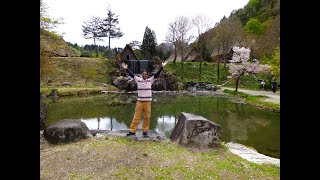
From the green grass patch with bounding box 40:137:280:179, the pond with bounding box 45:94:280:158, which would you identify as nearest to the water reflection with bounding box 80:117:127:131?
the pond with bounding box 45:94:280:158

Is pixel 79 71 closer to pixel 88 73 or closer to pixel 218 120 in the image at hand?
pixel 88 73

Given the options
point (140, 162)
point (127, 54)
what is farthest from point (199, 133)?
point (127, 54)

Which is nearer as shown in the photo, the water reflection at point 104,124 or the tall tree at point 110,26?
the water reflection at point 104,124

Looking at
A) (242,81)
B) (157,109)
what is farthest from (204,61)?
(157,109)

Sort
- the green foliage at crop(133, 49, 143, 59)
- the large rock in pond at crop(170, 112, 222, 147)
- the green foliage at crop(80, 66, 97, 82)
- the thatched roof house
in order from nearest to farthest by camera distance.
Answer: the large rock in pond at crop(170, 112, 222, 147) → the green foliage at crop(80, 66, 97, 82) → the thatched roof house → the green foliage at crop(133, 49, 143, 59)

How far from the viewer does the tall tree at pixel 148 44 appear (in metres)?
51.7

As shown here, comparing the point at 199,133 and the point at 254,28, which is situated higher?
the point at 254,28

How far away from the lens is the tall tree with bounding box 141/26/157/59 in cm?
5172

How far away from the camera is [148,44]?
5212 centimetres

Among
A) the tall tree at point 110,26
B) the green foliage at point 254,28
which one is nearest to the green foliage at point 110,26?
the tall tree at point 110,26

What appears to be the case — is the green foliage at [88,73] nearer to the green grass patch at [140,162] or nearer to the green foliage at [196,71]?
the green foliage at [196,71]

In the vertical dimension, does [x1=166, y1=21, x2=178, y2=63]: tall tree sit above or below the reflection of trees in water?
above

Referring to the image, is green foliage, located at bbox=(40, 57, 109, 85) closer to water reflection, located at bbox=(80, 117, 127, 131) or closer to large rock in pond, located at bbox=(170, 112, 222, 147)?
water reflection, located at bbox=(80, 117, 127, 131)

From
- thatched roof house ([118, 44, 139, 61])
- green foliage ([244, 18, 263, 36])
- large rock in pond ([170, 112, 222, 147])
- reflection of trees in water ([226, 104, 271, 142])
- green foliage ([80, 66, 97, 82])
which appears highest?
green foliage ([244, 18, 263, 36])
